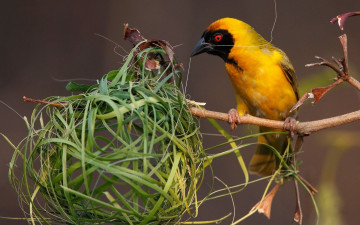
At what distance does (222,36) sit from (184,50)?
38.3 inches

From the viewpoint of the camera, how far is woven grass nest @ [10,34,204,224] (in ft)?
3.65

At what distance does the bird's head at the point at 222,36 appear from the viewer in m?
1.97

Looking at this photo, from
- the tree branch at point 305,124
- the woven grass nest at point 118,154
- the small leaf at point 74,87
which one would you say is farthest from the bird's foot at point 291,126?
the small leaf at point 74,87

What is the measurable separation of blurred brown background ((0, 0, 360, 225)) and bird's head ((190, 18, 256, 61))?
32.1 inches

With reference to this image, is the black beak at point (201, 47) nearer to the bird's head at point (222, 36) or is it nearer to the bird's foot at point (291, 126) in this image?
the bird's head at point (222, 36)

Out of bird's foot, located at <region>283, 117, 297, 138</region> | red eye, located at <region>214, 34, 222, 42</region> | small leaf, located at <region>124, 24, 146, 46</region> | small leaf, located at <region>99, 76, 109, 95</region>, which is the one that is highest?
small leaf, located at <region>124, 24, 146, 46</region>

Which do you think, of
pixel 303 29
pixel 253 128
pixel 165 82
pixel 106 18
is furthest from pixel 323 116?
pixel 165 82

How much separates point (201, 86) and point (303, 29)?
612mm

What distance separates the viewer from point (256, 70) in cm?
202

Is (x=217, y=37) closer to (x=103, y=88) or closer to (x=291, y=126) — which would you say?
(x=291, y=126)

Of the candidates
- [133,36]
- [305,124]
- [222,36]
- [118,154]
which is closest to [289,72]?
[222,36]

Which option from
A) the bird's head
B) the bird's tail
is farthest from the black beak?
the bird's tail

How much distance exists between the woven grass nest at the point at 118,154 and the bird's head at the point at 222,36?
65 centimetres

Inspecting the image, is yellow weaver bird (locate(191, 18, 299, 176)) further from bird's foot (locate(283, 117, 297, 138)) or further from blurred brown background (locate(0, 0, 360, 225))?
blurred brown background (locate(0, 0, 360, 225))
